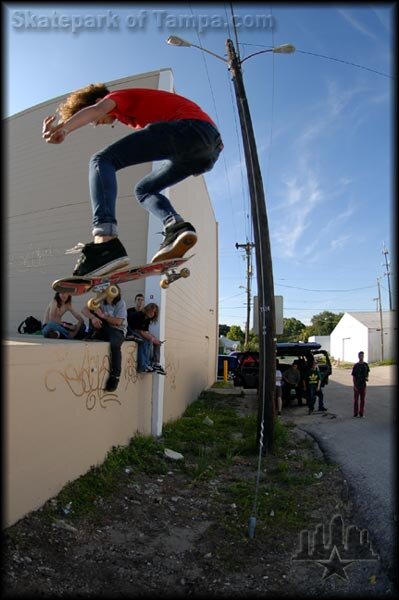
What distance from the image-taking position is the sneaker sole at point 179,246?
3.70m

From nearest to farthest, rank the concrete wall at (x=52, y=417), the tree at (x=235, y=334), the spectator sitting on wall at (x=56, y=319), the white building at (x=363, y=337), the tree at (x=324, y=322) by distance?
the concrete wall at (x=52, y=417) < the spectator sitting on wall at (x=56, y=319) < the white building at (x=363, y=337) < the tree at (x=235, y=334) < the tree at (x=324, y=322)

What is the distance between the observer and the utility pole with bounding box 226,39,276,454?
839 cm

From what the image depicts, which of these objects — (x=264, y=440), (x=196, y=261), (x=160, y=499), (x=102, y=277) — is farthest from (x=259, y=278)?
(x=196, y=261)

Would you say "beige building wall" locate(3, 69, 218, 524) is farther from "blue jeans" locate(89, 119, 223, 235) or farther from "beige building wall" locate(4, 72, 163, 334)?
"blue jeans" locate(89, 119, 223, 235)

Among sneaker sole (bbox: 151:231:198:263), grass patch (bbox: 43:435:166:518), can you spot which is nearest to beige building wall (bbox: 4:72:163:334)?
grass patch (bbox: 43:435:166:518)

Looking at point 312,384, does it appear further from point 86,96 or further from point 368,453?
point 86,96

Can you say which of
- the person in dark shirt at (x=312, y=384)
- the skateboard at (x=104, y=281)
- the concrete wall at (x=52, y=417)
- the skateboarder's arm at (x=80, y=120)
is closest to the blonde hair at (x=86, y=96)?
the skateboarder's arm at (x=80, y=120)

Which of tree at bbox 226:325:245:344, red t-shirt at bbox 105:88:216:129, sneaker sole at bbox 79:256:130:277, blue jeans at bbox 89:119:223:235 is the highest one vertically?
red t-shirt at bbox 105:88:216:129

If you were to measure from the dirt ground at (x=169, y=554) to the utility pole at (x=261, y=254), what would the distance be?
2854 millimetres

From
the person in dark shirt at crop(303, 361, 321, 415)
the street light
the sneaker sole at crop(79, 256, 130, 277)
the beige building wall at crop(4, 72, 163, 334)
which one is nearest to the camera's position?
the sneaker sole at crop(79, 256, 130, 277)

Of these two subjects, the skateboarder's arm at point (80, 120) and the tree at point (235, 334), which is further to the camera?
the tree at point (235, 334)

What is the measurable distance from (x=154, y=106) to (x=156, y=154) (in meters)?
0.35

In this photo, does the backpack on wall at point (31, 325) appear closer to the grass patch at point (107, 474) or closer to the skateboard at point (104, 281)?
the grass patch at point (107, 474)

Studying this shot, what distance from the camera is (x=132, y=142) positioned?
3406mm
